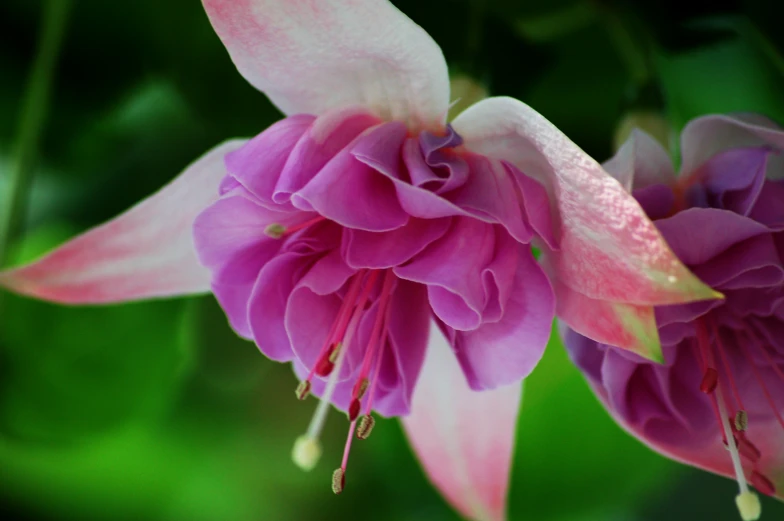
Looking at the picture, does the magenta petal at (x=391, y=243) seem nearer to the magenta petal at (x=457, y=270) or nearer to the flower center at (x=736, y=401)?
the magenta petal at (x=457, y=270)

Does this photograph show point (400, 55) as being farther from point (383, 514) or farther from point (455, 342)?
point (383, 514)

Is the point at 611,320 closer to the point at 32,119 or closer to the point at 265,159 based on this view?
the point at 265,159

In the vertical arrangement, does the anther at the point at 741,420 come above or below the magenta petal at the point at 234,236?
below

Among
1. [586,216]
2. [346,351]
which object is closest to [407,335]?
[346,351]

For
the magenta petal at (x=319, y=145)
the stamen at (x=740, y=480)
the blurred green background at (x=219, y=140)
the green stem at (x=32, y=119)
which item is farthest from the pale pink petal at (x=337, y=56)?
the green stem at (x=32, y=119)

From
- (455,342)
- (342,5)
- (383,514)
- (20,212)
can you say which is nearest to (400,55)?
(342,5)

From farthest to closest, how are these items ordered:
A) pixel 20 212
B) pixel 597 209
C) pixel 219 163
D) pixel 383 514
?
1. pixel 383 514
2. pixel 20 212
3. pixel 219 163
4. pixel 597 209

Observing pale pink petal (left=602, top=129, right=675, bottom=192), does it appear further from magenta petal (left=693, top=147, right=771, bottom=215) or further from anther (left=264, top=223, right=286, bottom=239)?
anther (left=264, top=223, right=286, bottom=239)
